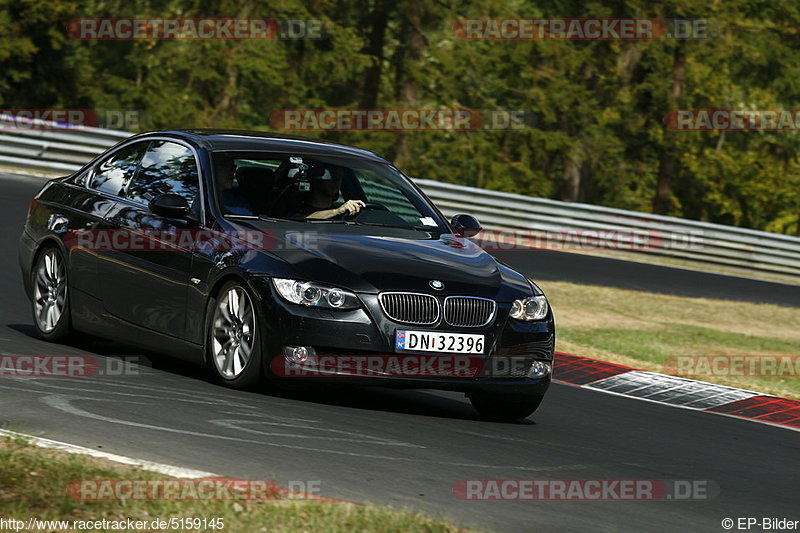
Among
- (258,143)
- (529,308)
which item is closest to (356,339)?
(529,308)

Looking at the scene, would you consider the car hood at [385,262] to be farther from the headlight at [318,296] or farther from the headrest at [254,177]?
the headrest at [254,177]

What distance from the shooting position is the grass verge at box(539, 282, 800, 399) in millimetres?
13203

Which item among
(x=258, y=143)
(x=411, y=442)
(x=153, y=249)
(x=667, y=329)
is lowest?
(x=667, y=329)

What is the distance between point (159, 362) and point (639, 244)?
17155 millimetres

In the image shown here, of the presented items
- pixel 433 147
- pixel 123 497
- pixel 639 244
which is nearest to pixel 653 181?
pixel 433 147

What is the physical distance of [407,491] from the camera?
5809 millimetres

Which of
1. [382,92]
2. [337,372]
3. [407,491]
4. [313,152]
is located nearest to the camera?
[407,491]

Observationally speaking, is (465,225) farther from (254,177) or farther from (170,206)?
(170,206)

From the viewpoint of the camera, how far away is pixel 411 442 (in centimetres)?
706

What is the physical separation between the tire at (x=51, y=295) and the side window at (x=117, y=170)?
0.59m

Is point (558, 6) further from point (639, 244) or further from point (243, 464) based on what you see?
point (243, 464)

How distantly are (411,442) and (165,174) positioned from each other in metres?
3.17

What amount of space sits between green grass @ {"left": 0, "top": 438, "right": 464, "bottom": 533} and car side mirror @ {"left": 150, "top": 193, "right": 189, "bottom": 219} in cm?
320

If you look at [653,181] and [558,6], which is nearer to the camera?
[558,6]
